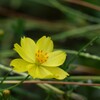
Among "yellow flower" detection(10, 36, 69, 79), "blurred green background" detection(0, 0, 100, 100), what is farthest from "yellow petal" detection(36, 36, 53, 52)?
"blurred green background" detection(0, 0, 100, 100)

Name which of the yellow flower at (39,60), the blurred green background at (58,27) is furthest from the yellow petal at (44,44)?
the blurred green background at (58,27)

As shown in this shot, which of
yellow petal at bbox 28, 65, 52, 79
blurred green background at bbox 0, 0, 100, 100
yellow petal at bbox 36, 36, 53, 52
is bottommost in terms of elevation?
yellow petal at bbox 28, 65, 52, 79

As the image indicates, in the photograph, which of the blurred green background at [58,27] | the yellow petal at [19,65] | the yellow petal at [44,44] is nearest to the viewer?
the yellow petal at [19,65]

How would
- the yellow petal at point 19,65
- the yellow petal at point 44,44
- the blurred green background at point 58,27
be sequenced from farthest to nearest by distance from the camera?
the blurred green background at point 58,27 → the yellow petal at point 44,44 → the yellow petal at point 19,65

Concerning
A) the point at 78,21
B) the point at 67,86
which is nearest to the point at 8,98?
the point at 67,86

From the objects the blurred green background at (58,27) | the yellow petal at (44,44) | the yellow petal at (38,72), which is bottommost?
the yellow petal at (38,72)

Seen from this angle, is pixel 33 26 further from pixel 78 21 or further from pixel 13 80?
pixel 13 80

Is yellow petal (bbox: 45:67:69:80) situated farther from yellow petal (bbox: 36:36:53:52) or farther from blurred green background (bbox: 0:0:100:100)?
blurred green background (bbox: 0:0:100:100)

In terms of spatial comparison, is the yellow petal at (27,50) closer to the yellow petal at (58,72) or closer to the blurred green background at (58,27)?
the yellow petal at (58,72)

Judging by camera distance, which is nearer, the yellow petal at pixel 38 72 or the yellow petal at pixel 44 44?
the yellow petal at pixel 38 72
